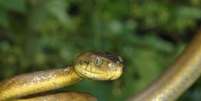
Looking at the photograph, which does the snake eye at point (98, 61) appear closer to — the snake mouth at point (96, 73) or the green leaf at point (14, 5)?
the snake mouth at point (96, 73)

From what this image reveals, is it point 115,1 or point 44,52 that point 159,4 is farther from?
point 44,52

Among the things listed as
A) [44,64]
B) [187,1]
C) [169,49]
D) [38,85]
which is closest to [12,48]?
[44,64]

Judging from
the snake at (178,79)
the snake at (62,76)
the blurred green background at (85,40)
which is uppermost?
the snake at (62,76)

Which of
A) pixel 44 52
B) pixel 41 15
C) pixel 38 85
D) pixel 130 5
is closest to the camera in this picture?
pixel 38 85

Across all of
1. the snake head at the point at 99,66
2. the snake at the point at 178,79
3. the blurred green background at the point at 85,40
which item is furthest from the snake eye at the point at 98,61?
the blurred green background at the point at 85,40

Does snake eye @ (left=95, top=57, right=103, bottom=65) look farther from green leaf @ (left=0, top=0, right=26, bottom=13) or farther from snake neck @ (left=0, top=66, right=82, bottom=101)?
green leaf @ (left=0, top=0, right=26, bottom=13)
